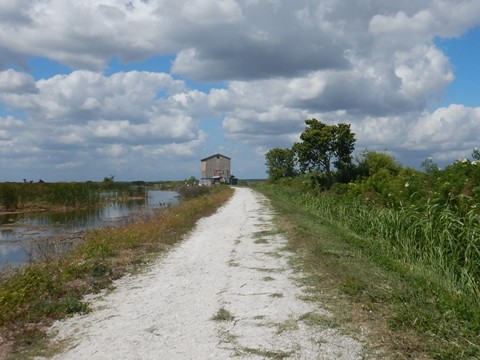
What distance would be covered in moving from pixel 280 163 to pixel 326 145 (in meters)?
31.1

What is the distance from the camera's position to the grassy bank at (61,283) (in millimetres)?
5398

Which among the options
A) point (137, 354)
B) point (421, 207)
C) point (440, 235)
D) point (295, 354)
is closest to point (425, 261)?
point (440, 235)

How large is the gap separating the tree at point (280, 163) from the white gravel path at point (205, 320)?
51.9m

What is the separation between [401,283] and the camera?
258 inches

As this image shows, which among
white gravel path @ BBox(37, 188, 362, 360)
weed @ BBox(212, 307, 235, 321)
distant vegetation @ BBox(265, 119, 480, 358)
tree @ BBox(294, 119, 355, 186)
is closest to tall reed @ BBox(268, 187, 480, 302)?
distant vegetation @ BBox(265, 119, 480, 358)

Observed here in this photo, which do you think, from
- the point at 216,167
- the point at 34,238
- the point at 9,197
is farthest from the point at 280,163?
the point at 34,238

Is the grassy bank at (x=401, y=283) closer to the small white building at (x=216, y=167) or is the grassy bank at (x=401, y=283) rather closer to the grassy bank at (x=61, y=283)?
the grassy bank at (x=61, y=283)

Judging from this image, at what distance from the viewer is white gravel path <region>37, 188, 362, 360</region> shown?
4.44 m

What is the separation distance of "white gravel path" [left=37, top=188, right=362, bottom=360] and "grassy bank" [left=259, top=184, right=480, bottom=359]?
47cm

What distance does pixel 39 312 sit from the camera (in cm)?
589

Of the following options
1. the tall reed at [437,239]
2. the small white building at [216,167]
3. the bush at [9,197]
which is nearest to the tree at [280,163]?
the small white building at [216,167]

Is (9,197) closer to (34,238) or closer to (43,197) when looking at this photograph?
(43,197)

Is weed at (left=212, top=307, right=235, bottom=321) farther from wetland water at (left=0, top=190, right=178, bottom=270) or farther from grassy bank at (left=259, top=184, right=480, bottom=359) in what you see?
wetland water at (left=0, top=190, right=178, bottom=270)

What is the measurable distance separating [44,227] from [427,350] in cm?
2203
